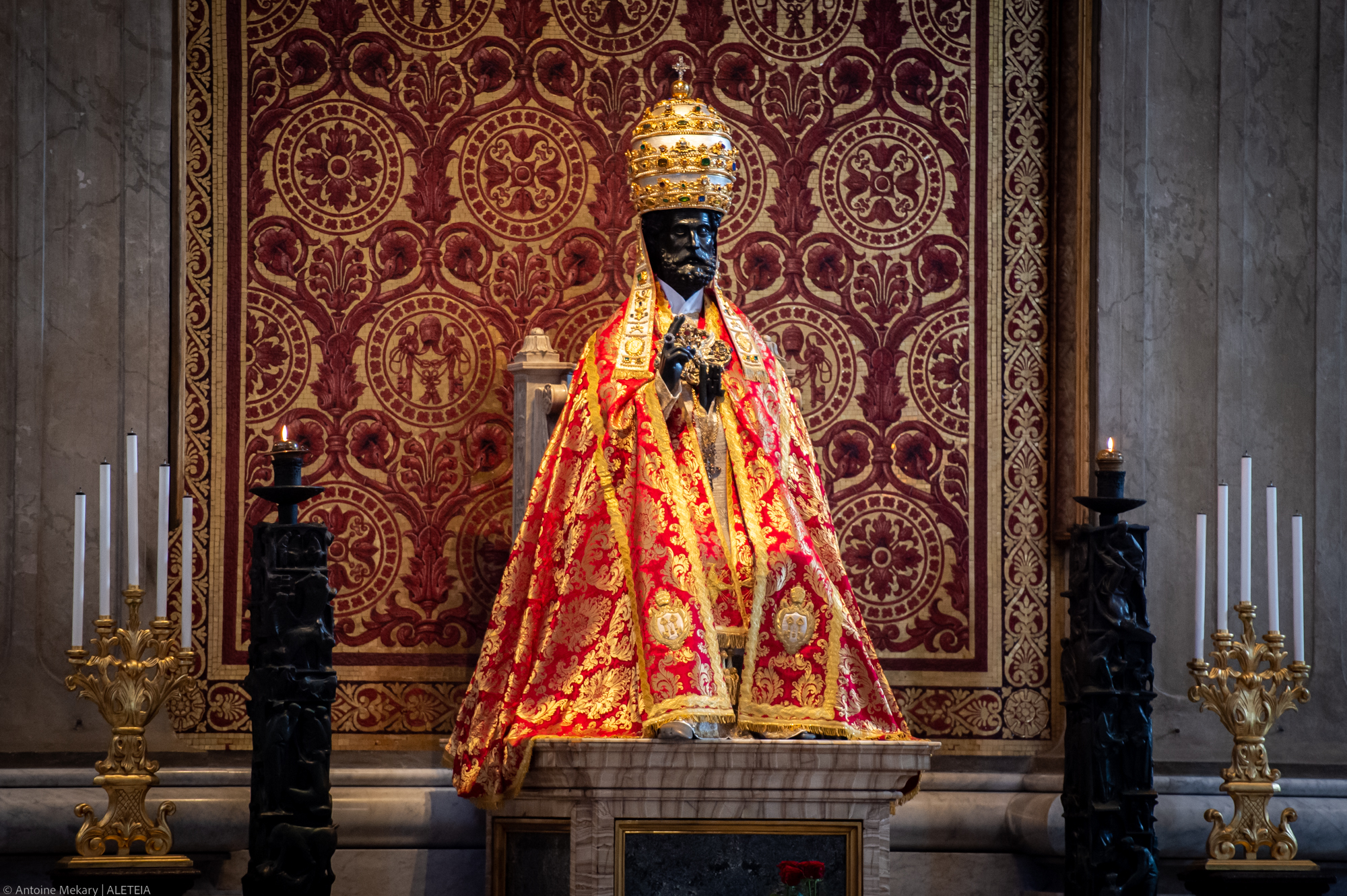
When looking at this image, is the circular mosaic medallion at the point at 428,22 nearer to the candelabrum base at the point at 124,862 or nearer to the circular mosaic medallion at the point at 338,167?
the circular mosaic medallion at the point at 338,167

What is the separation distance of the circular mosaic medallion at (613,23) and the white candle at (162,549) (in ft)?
6.30

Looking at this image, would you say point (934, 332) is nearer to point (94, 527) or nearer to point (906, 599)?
point (906, 599)

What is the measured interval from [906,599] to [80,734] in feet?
8.30

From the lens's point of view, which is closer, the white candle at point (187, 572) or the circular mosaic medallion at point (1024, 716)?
the white candle at point (187, 572)

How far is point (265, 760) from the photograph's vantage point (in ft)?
12.8

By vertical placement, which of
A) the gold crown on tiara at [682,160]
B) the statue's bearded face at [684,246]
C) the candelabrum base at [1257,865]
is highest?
the gold crown on tiara at [682,160]

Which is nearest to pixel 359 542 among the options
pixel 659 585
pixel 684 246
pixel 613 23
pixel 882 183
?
pixel 659 585

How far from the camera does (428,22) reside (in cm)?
522

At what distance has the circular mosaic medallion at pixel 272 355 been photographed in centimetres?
508

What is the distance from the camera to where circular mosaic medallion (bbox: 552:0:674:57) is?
5262mm

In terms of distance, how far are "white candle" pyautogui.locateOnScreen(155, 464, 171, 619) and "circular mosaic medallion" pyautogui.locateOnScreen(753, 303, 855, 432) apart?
1.89 metres

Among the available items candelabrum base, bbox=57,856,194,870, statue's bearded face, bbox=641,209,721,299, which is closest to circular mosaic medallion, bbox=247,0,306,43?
statue's bearded face, bbox=641,209,721,299

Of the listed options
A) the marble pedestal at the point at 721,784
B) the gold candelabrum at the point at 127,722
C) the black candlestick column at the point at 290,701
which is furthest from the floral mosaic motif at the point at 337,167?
the marble pedestal at the point at 721,784

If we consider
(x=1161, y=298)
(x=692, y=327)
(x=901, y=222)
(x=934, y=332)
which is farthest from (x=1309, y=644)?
(x=692, y=327)
